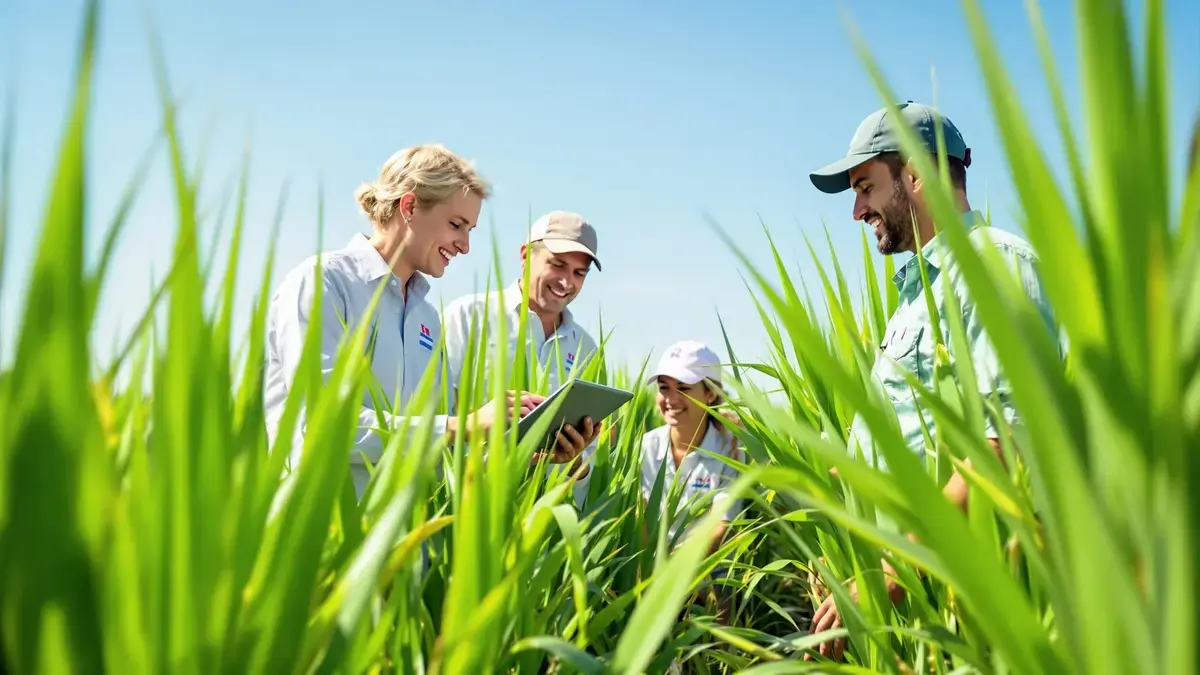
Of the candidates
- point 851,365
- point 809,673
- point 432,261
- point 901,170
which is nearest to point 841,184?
point 901,170

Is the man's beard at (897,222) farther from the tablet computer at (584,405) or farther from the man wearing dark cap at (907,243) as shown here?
the tablet computer at (584,405)

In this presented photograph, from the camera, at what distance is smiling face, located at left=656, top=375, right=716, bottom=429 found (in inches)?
124

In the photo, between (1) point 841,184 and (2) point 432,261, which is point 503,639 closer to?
(2) point 432,261

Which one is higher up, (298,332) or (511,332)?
(511,332)

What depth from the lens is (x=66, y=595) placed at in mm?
430

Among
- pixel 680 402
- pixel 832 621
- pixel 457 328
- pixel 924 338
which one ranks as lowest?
pixel 832 621

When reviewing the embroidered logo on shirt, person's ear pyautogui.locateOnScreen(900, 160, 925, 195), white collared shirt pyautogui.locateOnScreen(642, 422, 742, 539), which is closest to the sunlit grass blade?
person's ear pyautogui.locateOnScreen(900, 160, 925, 195)

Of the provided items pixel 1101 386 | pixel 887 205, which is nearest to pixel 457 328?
pixel 887 205

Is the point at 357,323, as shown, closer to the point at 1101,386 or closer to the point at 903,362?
the point at 903,362

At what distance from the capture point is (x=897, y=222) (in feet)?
6.35

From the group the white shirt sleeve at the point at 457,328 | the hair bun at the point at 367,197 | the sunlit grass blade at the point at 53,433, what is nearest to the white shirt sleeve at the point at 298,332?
the hair bun at the point at 367,197

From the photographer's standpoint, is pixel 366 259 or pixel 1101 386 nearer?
pixel 1101 386

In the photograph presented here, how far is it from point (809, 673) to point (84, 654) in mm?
469

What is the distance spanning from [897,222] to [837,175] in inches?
12.2
